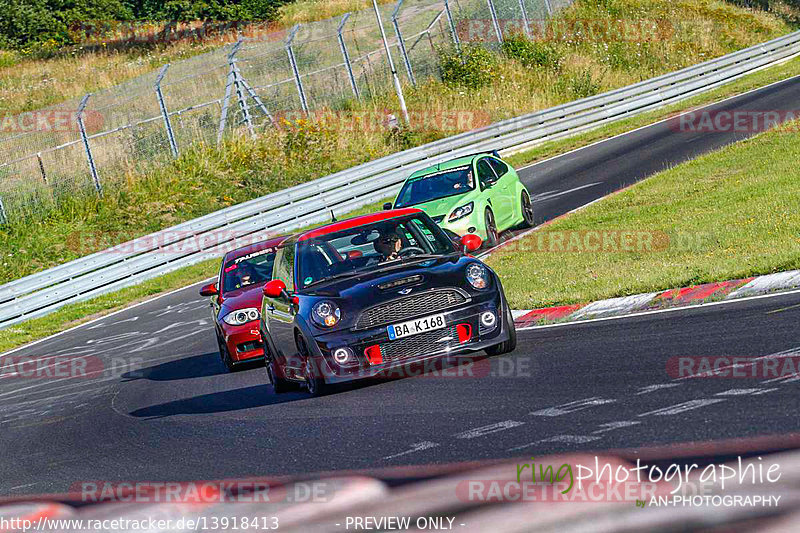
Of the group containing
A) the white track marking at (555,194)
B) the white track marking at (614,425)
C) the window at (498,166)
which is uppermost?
the white track marking at (614,425)

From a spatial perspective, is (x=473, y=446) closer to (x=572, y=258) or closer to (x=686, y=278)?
(x=686, y=278)

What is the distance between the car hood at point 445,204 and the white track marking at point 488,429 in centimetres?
1083

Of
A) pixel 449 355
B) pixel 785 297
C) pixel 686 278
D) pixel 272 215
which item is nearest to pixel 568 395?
pixel 449 355

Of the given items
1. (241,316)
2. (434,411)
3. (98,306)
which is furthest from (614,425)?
(98,306)

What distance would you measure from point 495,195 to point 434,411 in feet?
35.7

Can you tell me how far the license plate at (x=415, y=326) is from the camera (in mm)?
9102

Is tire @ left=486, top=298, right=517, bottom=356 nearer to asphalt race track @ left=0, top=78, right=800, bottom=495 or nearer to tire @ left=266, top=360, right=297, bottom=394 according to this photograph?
asphalt race track @ left=0, top=78, right=800, bottom=495

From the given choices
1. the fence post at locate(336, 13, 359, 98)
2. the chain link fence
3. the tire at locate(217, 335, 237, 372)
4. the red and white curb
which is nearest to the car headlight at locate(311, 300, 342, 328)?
the red and white curb

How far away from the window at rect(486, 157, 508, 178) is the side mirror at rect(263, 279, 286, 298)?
9.44 meters

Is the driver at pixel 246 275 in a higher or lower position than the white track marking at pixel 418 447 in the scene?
lower

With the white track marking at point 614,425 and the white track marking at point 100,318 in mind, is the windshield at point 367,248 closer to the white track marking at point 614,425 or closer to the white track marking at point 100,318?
the white track marking at point 614,425

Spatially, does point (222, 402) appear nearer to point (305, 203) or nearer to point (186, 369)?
point (186, 369)


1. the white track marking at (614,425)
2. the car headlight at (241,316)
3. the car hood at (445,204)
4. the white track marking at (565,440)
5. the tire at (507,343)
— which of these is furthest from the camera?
the car hood at (445,204)

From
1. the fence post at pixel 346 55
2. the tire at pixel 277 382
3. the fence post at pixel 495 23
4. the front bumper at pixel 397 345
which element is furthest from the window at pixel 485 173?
the fence post at pixel 495 23
